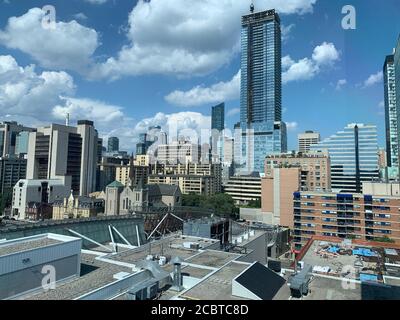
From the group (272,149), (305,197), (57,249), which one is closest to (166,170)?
(272,149)

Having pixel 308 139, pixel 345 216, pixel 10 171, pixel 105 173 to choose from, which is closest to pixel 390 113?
pixel 308 139

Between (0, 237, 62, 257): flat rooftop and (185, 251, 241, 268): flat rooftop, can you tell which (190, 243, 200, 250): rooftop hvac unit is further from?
(0, 237, 62, 257): flat rooftop

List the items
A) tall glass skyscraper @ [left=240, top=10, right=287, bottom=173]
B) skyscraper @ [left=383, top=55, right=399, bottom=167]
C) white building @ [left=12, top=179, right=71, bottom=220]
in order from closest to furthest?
white building @ [left=12, top=179, right=71, bottom=220] < skyscraper @ [left=383, top=55, right=399, bottom=167] < tall glass skyscraper @ [left=240, top=10, right=287, bottom=173]

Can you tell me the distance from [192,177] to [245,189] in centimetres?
1142

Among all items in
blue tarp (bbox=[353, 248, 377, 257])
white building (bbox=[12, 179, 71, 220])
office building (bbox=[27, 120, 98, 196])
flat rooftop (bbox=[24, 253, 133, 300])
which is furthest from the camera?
office building (bbox=[27, 120, 98, 196])

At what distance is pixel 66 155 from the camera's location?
54.8 m

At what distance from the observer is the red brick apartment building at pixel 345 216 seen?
2789 centimetres

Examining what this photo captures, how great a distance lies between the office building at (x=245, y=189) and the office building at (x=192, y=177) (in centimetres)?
433

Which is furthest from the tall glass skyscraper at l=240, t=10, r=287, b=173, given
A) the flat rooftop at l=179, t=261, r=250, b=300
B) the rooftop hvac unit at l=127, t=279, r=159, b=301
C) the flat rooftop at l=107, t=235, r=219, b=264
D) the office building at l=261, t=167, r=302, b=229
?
the rooftop hvac unit at l=127, t=279, r=159, b=301

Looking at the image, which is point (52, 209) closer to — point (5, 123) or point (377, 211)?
point (377, 211)

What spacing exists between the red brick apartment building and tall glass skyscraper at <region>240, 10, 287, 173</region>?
5487 centimetres

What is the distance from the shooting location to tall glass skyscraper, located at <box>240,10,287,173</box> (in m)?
88.4

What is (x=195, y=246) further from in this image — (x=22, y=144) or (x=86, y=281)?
(x=22, y=144)

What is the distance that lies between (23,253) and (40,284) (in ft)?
4.12
